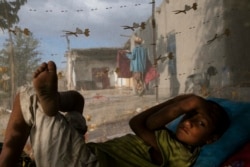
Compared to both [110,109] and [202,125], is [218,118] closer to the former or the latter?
[202,125]

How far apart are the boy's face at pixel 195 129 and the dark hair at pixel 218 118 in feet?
0.08

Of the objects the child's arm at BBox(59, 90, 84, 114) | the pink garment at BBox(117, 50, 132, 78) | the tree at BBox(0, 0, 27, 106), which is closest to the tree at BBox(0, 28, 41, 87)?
the tree at BBox(0, 0, 27, 106)

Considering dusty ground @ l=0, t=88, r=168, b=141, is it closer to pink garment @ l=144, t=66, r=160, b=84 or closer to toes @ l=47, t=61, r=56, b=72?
pink garment @ l=144, t=66, r=160, b=84

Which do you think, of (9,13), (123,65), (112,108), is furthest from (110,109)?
(9,13)

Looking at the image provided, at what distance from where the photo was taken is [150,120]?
1.43 meters

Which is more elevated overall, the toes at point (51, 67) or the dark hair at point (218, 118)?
the toes at point (51, 67)

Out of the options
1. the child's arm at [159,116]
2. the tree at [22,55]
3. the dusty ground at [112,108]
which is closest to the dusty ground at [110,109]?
the dusty ground at [112,108]

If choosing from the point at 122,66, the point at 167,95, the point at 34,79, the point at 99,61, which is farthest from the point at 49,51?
the point at 34,79

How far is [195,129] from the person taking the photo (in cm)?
142

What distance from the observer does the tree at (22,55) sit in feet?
9.32

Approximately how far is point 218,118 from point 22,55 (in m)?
2.02

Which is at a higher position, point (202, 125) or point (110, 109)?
point (202, 125)

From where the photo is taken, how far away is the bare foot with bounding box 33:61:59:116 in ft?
3.91

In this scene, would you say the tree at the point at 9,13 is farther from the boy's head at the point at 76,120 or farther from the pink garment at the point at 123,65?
the boy's head at the point at 76,120
